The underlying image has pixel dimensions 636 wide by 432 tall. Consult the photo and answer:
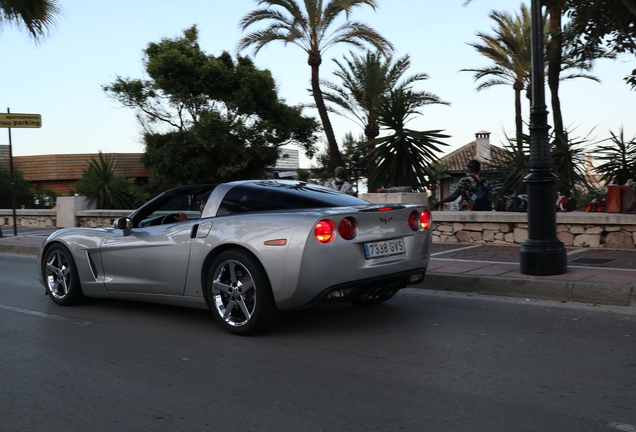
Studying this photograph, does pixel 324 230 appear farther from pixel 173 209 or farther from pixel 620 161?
pixel 620 161

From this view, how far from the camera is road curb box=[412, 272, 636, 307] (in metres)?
6.37

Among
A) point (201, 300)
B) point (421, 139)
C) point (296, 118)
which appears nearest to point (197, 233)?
point (201, 300)

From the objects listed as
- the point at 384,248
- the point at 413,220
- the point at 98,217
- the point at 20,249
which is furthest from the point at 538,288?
the point at 98,217

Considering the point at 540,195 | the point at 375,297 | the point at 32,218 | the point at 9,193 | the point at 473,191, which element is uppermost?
the point at 9,193

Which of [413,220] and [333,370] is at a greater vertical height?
[413,220]

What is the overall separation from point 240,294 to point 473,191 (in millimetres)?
7557

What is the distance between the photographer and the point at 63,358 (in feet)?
16.1

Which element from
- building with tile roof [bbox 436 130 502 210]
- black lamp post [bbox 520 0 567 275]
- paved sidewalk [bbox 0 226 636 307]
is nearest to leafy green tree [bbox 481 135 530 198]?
paved sidewalk [bbox 0 226 636 307]

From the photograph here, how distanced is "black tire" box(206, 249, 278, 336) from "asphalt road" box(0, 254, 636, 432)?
14 centimetres

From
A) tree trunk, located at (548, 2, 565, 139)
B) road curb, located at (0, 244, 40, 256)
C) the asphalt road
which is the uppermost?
tree trunk, located at (548, 2, 565, 139)

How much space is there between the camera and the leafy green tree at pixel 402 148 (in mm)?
14258

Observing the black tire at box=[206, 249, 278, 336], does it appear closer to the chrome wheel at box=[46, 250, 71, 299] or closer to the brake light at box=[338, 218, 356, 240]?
the brake light at box=[338, 218, 356, 240]

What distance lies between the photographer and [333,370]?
4426mm

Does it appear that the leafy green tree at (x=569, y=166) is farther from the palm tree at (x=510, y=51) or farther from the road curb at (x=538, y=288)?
the palm tree at (x=510, y=51)
